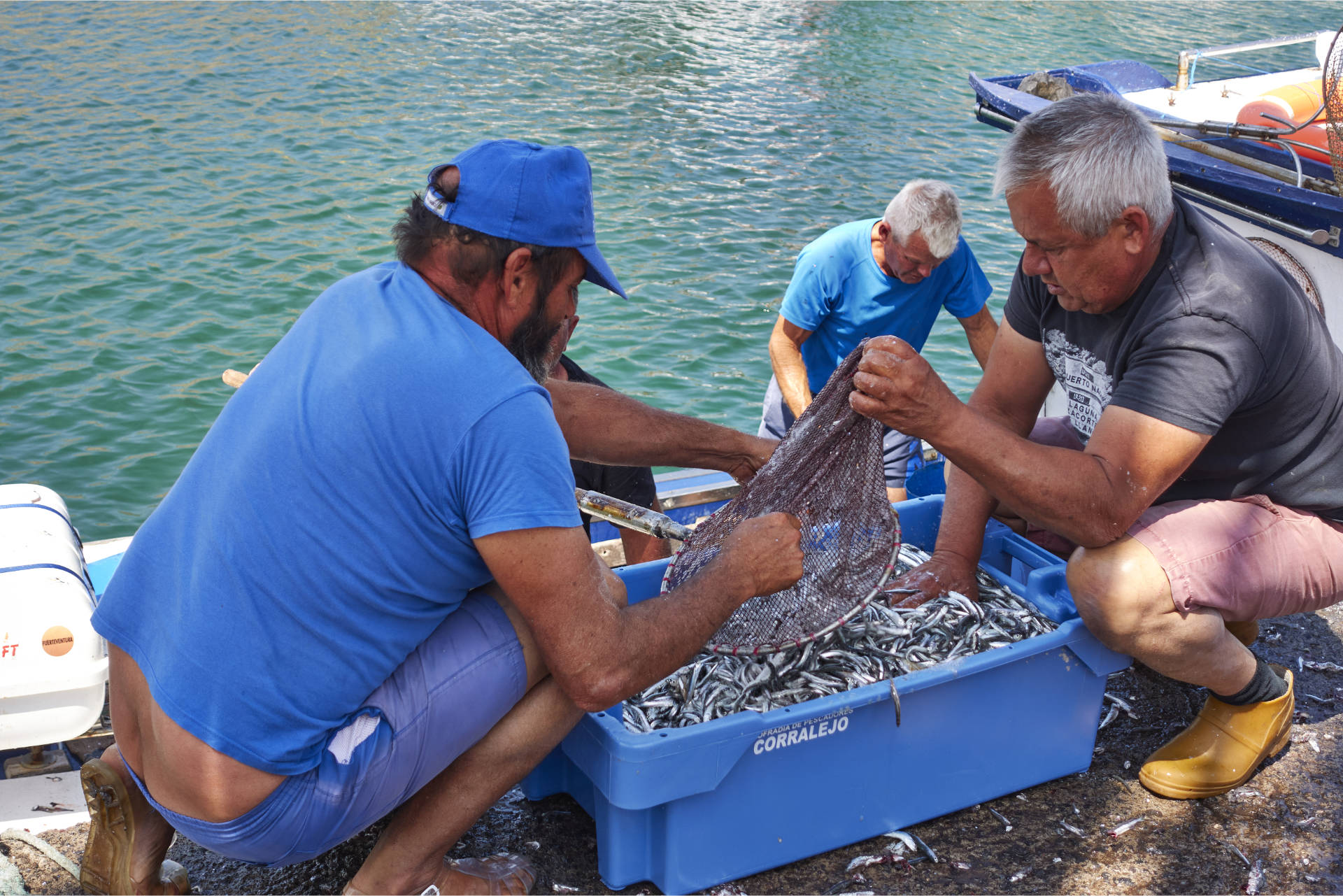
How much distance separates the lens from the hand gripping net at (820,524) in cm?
297

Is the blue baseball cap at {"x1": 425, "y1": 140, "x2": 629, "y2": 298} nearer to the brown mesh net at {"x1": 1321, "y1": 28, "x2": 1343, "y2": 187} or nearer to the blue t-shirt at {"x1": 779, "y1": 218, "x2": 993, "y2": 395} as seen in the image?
the blue t-shirt at {"x1": 779, "y1": 218, "x2": 993, "y2": 395}

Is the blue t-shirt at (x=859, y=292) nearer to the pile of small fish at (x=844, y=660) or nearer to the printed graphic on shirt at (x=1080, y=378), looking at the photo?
the printed graphic on shirt at (x=1080, y=378)

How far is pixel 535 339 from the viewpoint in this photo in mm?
2340

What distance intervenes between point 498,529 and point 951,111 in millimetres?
13556

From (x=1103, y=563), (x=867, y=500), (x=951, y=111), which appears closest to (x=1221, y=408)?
(x=1103, y=563)

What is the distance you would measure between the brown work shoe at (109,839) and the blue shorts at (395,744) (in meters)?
0.14

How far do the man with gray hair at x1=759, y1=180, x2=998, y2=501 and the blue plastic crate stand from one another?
168 cm

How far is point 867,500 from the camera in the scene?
3.13 meters

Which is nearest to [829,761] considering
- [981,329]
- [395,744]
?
[395,744]

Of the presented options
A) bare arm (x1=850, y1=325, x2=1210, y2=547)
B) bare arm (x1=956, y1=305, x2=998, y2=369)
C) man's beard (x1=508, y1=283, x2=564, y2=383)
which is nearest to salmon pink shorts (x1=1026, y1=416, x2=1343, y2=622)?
bare arm (x1=850, y1=325, x2=1210, y2=547)

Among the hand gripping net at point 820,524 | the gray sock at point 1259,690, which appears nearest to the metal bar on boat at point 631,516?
the hand gripping net at point 820,524

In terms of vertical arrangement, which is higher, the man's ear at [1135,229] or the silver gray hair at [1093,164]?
the silver gray hair at [1093,164]

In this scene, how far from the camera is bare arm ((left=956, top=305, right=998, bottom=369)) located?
4926mm

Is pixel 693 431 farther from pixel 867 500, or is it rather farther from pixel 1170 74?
pixel 1170 74
